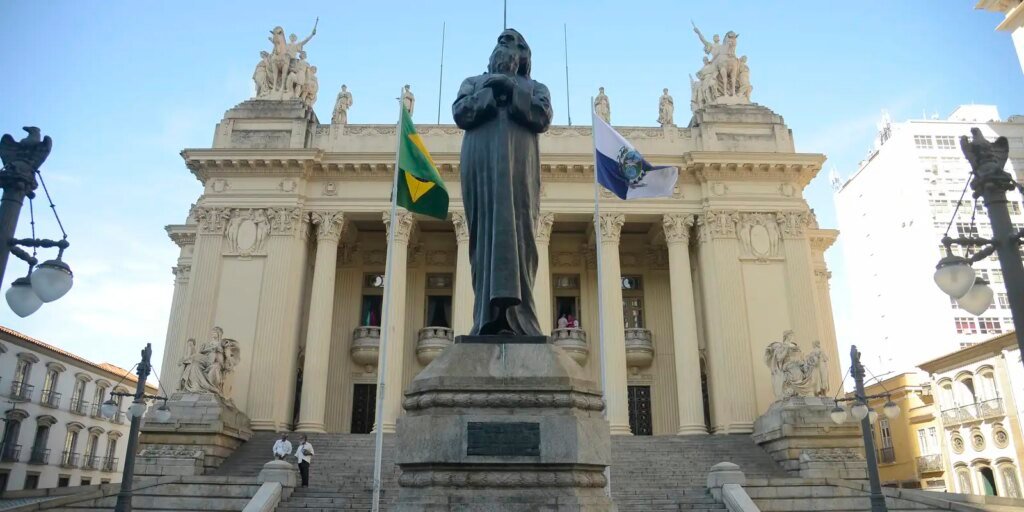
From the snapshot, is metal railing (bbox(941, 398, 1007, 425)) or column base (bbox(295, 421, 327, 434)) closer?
column base (bbox(295, 421, 327, 434))

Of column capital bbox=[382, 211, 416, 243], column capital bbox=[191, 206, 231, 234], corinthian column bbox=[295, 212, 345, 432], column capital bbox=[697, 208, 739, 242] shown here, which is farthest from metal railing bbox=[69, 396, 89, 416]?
column capital bbox=[697, 208, 739, 242]

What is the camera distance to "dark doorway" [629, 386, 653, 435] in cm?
2953

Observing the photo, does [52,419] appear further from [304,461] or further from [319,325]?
[304,461]

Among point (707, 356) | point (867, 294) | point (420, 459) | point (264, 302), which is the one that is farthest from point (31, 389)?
point (867, 294)

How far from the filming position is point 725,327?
26422 mm

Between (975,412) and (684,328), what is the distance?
1922 centimetres

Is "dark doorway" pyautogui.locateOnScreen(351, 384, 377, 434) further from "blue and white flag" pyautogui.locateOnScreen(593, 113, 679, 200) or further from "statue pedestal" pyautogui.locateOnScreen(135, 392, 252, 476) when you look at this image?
"blue and white flag" pyautogui.locateOnScreen(593, 113, 679, 200)

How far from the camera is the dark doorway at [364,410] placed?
2894cm

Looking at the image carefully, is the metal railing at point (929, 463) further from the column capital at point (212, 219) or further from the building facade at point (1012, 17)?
the column capital at point (212, 219)

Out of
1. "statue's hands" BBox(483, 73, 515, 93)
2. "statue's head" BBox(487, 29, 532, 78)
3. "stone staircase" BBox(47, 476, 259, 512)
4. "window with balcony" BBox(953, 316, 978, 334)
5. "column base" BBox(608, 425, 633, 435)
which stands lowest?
"stone staircase" BBox(47, 476, 259, 512)

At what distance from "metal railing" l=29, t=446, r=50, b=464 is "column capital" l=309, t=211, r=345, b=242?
82.7ft

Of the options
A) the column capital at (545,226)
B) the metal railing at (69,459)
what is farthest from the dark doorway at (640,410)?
the metal railing at (69,459)

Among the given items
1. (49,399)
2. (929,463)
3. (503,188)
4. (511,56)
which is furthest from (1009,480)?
(49,399)

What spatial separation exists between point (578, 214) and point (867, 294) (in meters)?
45.6
